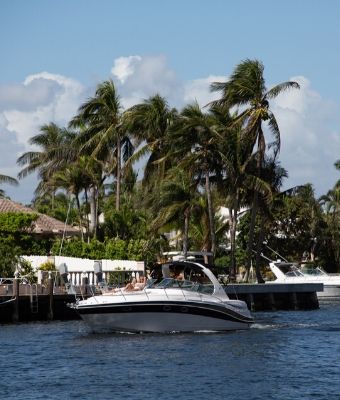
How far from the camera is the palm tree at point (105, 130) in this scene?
299 feet

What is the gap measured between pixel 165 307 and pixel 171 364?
8579 mm

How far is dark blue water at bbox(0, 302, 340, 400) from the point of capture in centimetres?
3300

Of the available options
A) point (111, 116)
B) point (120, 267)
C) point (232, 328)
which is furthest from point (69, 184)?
point (232, 328)

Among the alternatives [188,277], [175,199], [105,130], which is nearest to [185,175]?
A: [175,199]

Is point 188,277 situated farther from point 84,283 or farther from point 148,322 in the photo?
point 84,283

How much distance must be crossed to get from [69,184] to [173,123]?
48.8 feet

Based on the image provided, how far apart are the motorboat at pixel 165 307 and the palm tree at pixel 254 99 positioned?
109 feet

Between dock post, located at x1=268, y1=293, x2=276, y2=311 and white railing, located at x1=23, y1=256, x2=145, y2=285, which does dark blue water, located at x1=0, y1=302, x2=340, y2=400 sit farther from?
dock post, located at x1=268, y1=293, x2=276, y2=311

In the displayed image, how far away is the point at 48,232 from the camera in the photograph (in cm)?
7888

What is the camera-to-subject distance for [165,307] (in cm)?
4703

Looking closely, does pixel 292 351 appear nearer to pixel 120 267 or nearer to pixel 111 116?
pixel 120 267

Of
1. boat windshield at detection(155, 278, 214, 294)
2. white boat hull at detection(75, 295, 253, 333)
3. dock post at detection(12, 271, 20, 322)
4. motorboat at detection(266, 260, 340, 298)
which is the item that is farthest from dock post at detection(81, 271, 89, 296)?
motorboat at detection(266, 260, 340, 298)

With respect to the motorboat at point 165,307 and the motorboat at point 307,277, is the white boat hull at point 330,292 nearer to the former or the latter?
the motorboat at point 307,277

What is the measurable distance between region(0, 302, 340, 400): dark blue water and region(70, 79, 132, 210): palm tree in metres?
38.9
